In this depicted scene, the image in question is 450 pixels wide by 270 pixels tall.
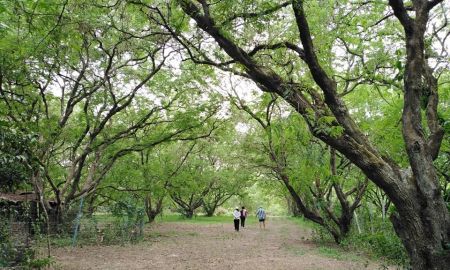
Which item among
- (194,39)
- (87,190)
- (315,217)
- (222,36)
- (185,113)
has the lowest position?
(315,217)

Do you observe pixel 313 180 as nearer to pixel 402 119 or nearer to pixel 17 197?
pixel 402 119

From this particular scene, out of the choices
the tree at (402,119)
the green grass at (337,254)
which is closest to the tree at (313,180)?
the green grass at (337,254)

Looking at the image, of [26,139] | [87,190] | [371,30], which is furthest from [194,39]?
[87,190]

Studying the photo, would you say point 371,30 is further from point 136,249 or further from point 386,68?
point 136,249

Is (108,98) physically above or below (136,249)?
above

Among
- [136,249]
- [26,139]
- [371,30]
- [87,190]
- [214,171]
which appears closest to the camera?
[26,139]

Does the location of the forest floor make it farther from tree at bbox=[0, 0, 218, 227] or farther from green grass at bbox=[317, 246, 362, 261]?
tree at bbox=[0, 0, 218, 227]

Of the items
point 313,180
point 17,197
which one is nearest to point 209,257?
point 313,180

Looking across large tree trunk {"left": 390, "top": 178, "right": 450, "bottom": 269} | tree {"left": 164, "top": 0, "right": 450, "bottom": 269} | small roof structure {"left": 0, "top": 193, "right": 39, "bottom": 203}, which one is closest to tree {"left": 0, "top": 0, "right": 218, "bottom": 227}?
small roof structure {"left": 0, "top": 193, "right": 39, "bottom": 203}

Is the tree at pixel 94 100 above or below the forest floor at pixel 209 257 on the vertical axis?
above

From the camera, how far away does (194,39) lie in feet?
23.9

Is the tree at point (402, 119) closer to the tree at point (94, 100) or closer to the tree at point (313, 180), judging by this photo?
the tree at point (94, 100)

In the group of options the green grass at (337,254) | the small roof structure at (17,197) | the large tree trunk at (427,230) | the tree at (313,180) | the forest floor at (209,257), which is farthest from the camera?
the small roof structure at (17,197)

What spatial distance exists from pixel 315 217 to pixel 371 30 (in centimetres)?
846
